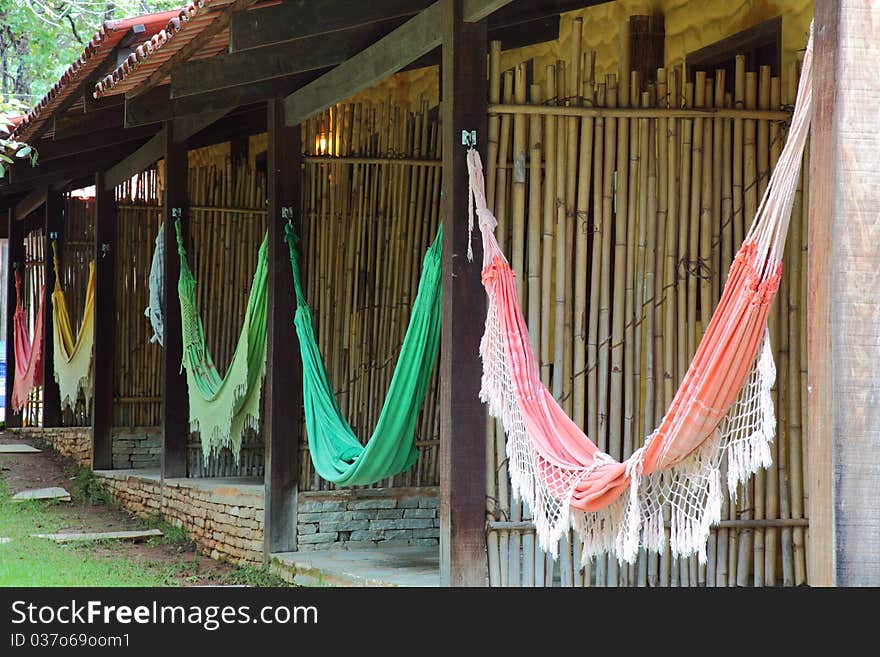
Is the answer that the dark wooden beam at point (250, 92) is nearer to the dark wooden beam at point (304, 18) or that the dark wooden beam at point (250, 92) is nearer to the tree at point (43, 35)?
the dark wooden beam at point (304, 18)

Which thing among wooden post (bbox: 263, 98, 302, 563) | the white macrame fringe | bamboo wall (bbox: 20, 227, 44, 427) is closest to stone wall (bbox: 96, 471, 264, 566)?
wooden post (bbox: 263, 98, 302, 563)

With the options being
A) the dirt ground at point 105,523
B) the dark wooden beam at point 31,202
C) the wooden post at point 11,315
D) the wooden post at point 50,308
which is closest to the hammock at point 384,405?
the dirt ground at point 105,523

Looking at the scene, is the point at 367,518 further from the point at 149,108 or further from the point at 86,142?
the point at 86,142

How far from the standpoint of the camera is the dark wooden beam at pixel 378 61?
14.7 feet

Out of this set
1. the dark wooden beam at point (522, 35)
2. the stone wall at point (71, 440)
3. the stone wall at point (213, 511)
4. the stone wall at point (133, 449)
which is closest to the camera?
the dark wooden beam at point (522, 35)

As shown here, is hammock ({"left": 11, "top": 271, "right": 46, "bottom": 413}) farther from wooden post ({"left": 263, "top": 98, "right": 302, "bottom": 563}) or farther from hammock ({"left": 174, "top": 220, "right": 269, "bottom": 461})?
wooden post ({"left": 263, "top": 98, "right": 302, "bottom": 563})

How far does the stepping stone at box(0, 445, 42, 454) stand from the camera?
1001cm

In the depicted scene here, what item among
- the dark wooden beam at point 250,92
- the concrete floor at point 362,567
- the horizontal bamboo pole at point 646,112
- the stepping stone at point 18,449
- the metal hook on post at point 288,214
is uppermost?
the dark wooden beam at point 250,92

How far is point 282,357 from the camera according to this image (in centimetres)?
599

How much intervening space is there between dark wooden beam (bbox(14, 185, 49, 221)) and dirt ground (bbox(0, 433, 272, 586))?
2.02 m

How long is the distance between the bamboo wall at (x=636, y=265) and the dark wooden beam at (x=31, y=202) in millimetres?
6897

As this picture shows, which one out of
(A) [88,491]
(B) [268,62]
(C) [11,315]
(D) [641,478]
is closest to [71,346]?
(A) [88,491]

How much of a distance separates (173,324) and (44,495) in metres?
1.80
